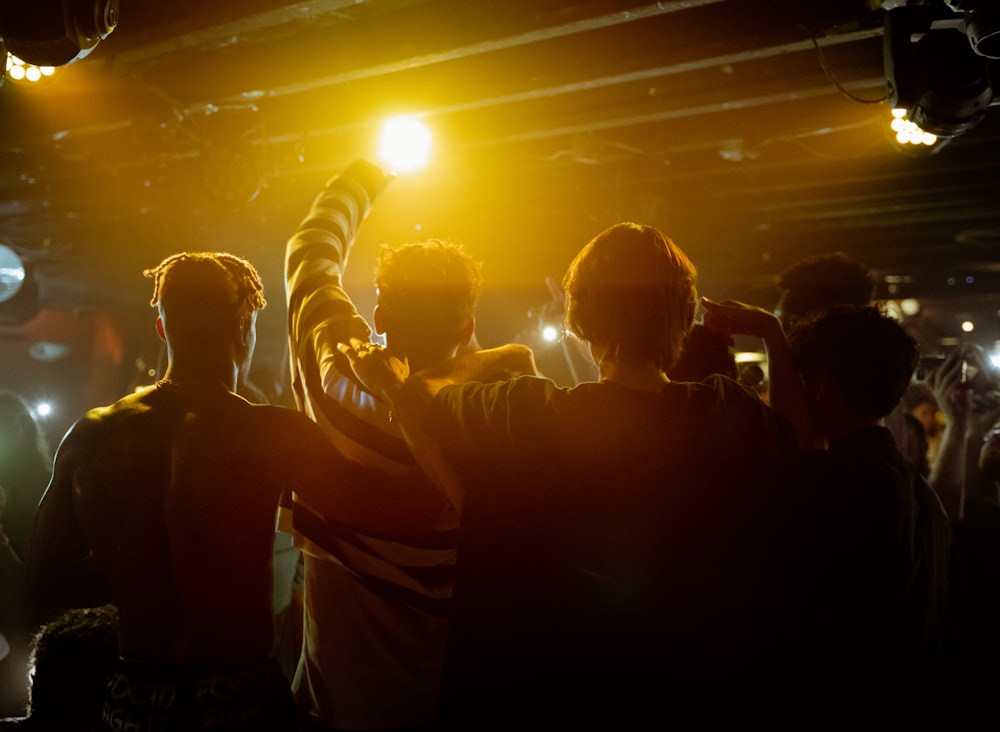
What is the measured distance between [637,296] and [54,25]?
3.10m

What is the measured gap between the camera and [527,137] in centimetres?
512

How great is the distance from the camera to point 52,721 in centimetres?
208

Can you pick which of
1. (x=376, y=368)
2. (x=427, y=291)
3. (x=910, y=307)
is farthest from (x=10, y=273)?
(x=910, y=307)

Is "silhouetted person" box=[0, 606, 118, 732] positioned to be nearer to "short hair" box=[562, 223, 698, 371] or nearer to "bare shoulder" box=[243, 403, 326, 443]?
"bare shoulder" box=[243, 403, 326, 443]

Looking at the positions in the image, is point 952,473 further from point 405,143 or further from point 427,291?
point 405,143

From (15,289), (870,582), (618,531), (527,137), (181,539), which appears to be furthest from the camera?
(15,289)

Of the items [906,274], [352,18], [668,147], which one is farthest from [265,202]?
[906,274]

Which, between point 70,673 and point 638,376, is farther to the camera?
point 70,673

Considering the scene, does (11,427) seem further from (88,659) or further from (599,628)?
(599,628)

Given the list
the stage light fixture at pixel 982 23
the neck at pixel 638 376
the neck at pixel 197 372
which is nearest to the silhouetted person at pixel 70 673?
the neck at pixel 197 372

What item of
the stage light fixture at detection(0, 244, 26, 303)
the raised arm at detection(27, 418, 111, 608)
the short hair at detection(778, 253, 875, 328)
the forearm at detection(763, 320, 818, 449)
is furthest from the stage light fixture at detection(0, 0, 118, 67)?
the stage light fixture at detection(0, 244, 26, 303)

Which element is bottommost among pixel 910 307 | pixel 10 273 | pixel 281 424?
pixel 281 424

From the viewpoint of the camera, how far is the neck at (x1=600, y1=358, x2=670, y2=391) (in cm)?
144

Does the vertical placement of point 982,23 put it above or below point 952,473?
above
